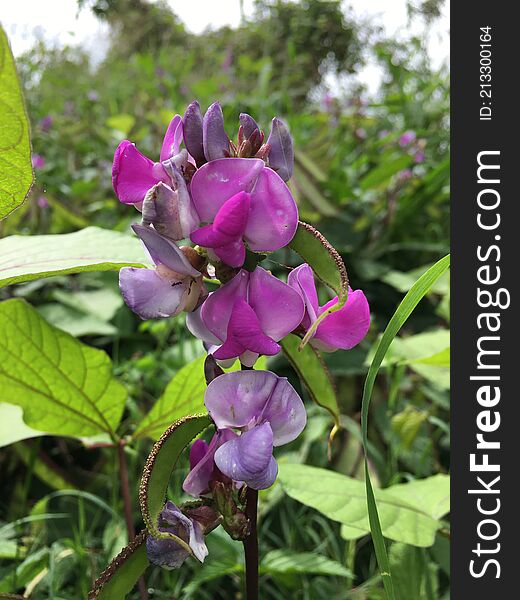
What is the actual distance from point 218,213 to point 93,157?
94.8 inches

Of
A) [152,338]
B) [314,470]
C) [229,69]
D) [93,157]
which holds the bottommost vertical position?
[314,470]

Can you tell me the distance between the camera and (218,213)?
427 mm

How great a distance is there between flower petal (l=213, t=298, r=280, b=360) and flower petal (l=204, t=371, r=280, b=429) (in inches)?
0.8

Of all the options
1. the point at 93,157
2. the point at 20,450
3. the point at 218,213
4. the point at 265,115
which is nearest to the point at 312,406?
the point at 20,450

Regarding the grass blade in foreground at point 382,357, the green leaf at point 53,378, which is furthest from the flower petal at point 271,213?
the green leaf at point 53,378

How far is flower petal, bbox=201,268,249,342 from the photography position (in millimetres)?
447

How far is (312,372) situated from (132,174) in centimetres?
22

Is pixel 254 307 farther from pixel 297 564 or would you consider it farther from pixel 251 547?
pixel 297 564

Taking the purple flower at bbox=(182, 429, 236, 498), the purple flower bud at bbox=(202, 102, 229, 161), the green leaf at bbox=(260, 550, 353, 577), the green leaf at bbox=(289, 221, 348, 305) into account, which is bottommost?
the green leaf at bbox=(260, 550, 353, 577)

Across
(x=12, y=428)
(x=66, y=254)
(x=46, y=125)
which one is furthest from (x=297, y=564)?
(x=46, y=125)

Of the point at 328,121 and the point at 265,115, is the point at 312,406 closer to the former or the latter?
the point at 265,115

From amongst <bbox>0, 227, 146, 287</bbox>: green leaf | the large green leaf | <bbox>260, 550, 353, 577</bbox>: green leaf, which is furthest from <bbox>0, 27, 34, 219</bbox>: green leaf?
<bbox>260, 550, 353, 577</bbox>: green leaf

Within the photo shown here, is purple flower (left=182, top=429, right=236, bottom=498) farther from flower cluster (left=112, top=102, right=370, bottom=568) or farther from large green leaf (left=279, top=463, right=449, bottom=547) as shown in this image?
large green leaf (left=279, top=463, right=449, bottom=547)

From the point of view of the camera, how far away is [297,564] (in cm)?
82
